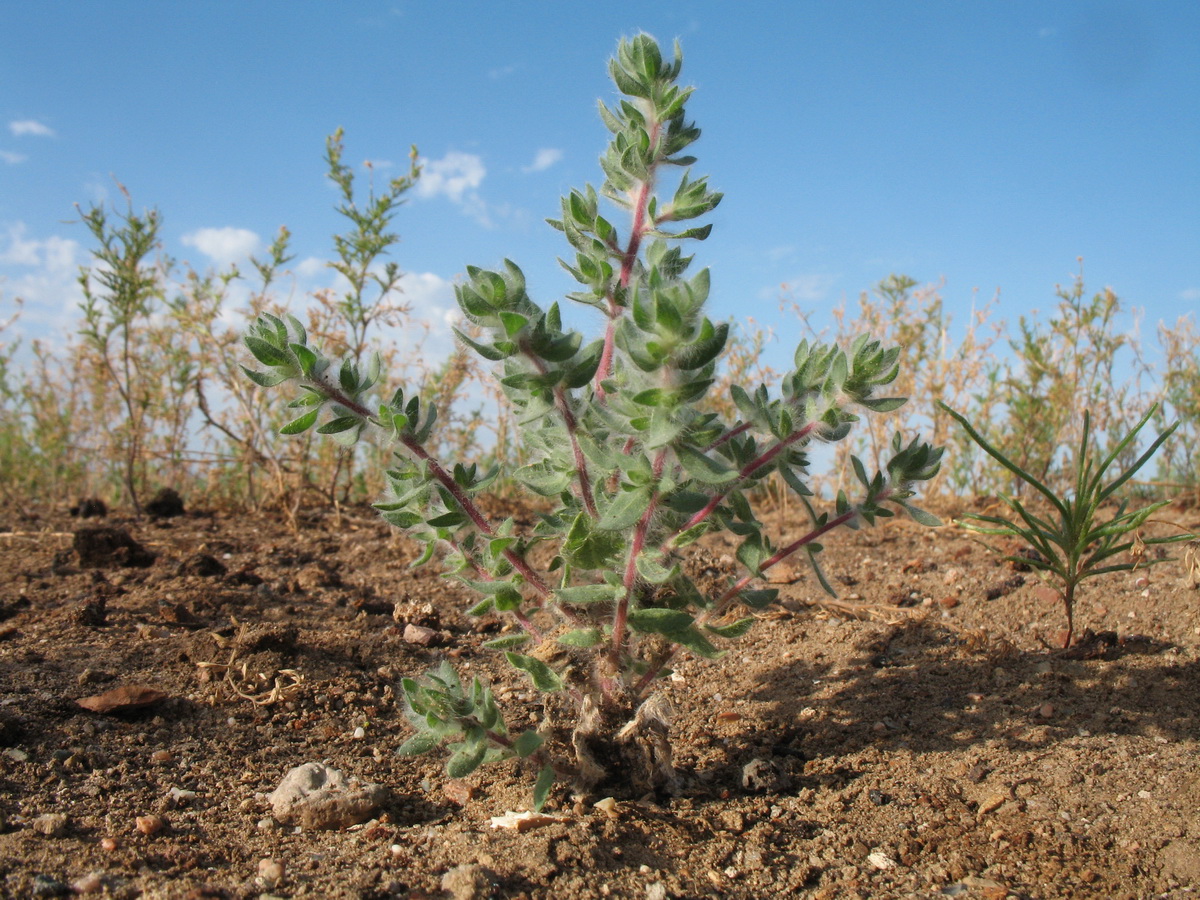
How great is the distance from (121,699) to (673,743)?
1714 mm

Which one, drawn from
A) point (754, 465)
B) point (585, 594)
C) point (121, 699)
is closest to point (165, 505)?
point (121, 699)

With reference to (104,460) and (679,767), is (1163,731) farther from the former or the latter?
(104,460)

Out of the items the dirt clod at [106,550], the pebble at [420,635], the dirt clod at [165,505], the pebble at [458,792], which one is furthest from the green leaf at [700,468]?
the dirt clod at [165,505]

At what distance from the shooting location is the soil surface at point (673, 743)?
1946 mm

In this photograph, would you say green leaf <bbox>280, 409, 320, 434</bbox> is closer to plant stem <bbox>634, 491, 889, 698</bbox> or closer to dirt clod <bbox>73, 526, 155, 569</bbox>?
plant stem <bbox>634, 491, 889, 698</bbox>

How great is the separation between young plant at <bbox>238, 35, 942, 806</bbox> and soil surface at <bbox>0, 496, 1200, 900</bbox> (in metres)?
0.28

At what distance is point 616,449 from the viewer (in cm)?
222

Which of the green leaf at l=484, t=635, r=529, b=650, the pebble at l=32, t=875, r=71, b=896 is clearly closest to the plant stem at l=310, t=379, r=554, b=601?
the green leaf at l=484, t=635, r=529, b=650

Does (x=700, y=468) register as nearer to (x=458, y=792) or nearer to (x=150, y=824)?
(x=458, y=792)

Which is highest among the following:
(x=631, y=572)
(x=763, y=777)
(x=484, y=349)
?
(x=484, y=349)

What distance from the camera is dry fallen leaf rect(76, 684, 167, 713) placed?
2617 millimetres

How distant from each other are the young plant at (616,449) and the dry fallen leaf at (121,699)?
104 centimetres

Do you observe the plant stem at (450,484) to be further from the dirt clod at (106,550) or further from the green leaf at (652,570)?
the dirt clod at (106,550)

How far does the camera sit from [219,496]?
605 centimetres
